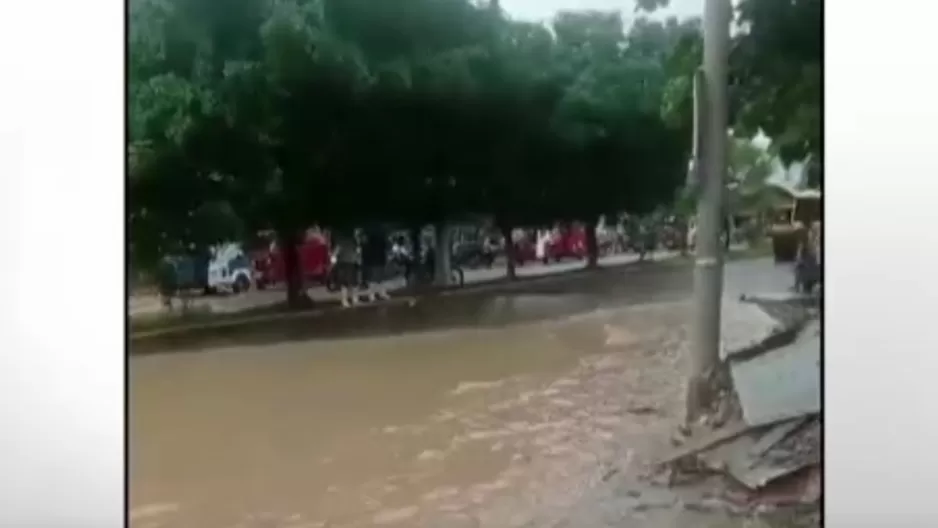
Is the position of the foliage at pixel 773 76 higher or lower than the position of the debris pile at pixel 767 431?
higher

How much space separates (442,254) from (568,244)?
0.15 metres

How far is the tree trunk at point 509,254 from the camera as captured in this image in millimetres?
1348

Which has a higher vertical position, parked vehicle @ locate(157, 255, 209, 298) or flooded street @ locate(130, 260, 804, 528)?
parked vehicle @ locate(157, 255, 209, 298)

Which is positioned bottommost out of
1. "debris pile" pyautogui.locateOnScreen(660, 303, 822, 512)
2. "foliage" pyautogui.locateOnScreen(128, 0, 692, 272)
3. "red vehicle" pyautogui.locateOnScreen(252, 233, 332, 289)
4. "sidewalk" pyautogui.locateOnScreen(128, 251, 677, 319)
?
"debris pile" pyautogui.locateOnScreen(660, 303, 822, 512)

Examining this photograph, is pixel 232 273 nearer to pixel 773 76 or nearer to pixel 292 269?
pixel 292 269

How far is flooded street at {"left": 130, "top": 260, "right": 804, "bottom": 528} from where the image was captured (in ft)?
4.34

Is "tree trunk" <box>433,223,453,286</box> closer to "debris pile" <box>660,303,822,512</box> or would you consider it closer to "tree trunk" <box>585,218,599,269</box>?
"tree trunk" <box>585,218,599,269</box>

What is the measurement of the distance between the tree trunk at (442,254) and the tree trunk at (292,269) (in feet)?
0.52

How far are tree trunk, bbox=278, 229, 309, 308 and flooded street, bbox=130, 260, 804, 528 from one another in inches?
1.5
